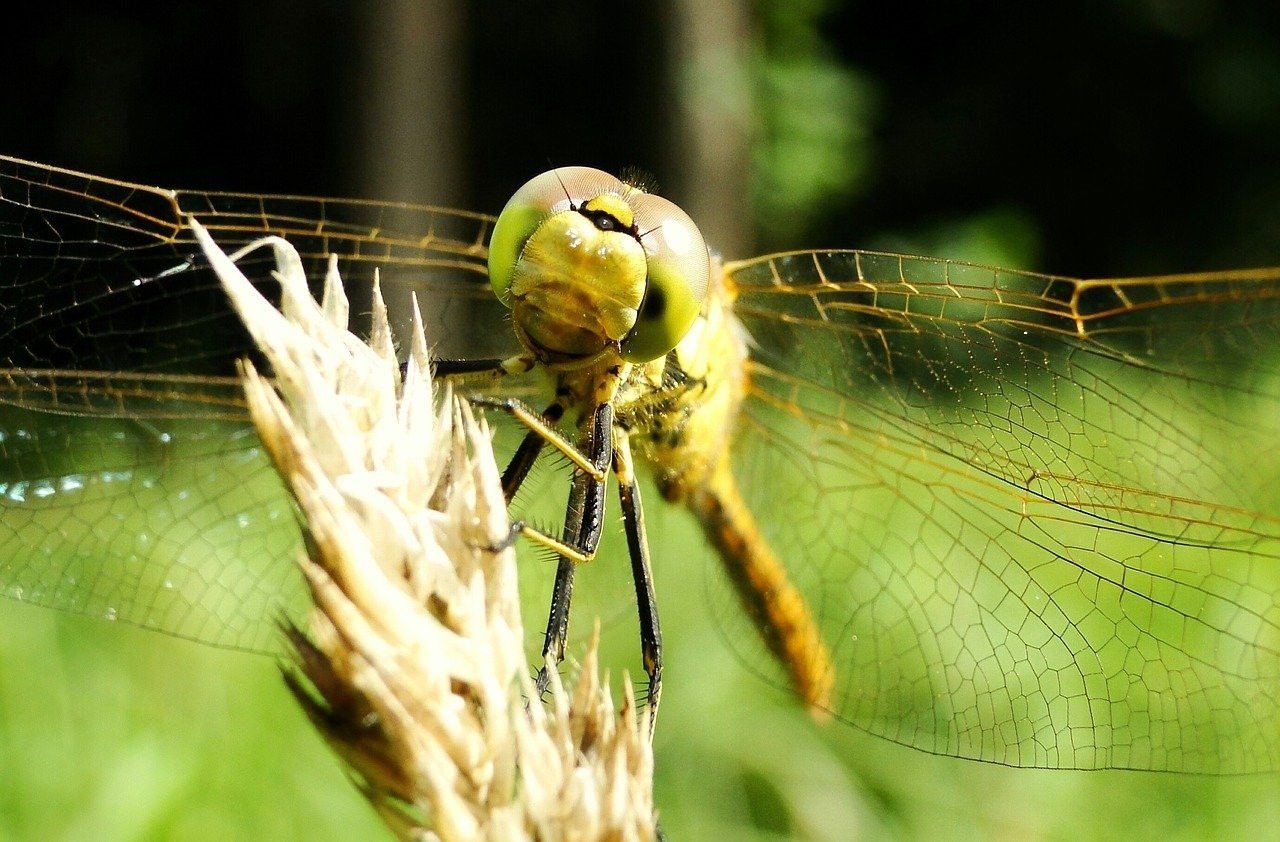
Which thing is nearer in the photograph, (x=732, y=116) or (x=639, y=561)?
(x=639, y=561)

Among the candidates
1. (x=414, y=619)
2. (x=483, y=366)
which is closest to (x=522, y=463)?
(x=483, y=366)

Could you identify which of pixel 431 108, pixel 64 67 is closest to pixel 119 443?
pixel 431 108

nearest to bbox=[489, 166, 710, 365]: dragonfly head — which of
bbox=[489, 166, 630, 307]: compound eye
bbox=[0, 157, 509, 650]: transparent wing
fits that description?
bbox=[489, 166, 630, 307]: compound eye

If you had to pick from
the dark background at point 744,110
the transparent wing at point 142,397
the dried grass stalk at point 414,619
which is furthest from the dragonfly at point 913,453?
the dark background at point 744,110

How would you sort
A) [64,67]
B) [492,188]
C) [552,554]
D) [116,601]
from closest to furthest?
[552,554] → [116,601] → [64,67] → [492,188]

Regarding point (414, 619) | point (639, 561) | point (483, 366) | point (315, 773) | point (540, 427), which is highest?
point (483, 366)

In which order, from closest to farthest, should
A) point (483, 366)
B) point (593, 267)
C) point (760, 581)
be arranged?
point (593, 267) < point (483, 366) < point (760, 581)

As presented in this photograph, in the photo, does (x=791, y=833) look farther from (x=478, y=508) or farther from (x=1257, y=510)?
(x=478, y=508)

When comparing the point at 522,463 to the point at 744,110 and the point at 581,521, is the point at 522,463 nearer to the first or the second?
the point at 581,521
